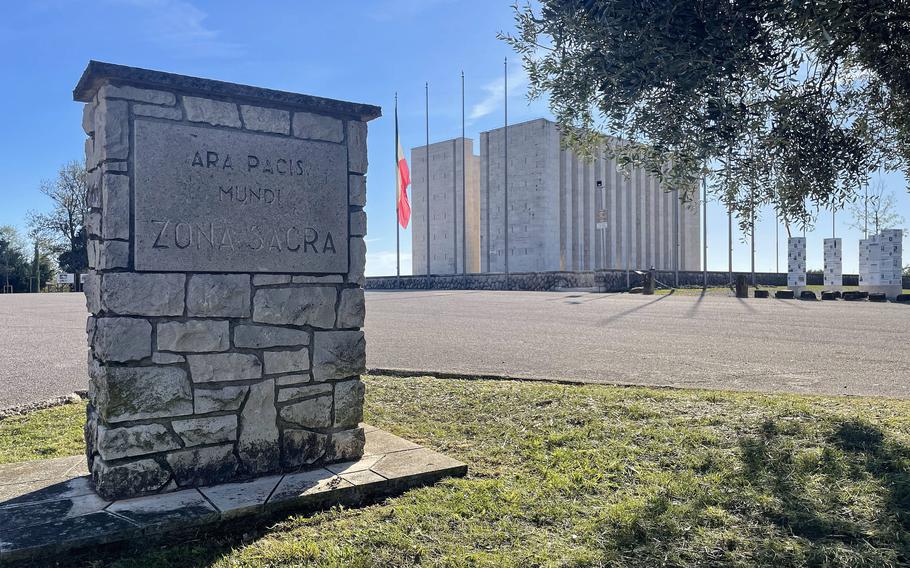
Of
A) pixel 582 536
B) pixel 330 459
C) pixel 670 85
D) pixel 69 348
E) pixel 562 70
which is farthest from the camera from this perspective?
pixel 69 348

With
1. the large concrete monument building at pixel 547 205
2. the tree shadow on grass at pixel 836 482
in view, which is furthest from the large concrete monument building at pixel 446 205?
the tree shadow on grass at pixel 836 482

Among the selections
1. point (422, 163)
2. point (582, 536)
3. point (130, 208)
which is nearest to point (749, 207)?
point (582, 536)

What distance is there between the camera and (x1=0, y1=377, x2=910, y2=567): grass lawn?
336cm

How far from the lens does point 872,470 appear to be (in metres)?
4.34

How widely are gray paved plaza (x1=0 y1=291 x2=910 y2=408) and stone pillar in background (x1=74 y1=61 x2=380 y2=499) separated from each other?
391 centimetres

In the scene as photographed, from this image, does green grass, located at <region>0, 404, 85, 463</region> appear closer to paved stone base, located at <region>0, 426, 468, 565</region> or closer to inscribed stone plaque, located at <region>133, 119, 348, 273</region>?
paved stone base, located at <region>0, 426, 468, 565</region>

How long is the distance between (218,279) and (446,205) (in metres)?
45.1

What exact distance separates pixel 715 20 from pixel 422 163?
152 feet

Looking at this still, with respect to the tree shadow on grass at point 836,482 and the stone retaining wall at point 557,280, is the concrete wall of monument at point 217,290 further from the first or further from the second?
the stone retaining wall at point 557,280

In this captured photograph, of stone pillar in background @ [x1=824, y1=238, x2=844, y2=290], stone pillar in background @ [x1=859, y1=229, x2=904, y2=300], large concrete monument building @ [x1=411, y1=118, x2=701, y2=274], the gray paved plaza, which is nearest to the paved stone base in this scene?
the gray paved plaza

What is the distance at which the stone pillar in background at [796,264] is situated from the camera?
28891mm

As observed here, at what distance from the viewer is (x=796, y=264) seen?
28.9 meters

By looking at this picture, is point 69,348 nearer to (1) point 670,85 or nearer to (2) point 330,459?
(2) point 330,459

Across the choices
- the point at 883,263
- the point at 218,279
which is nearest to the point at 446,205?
the point at 883,263
